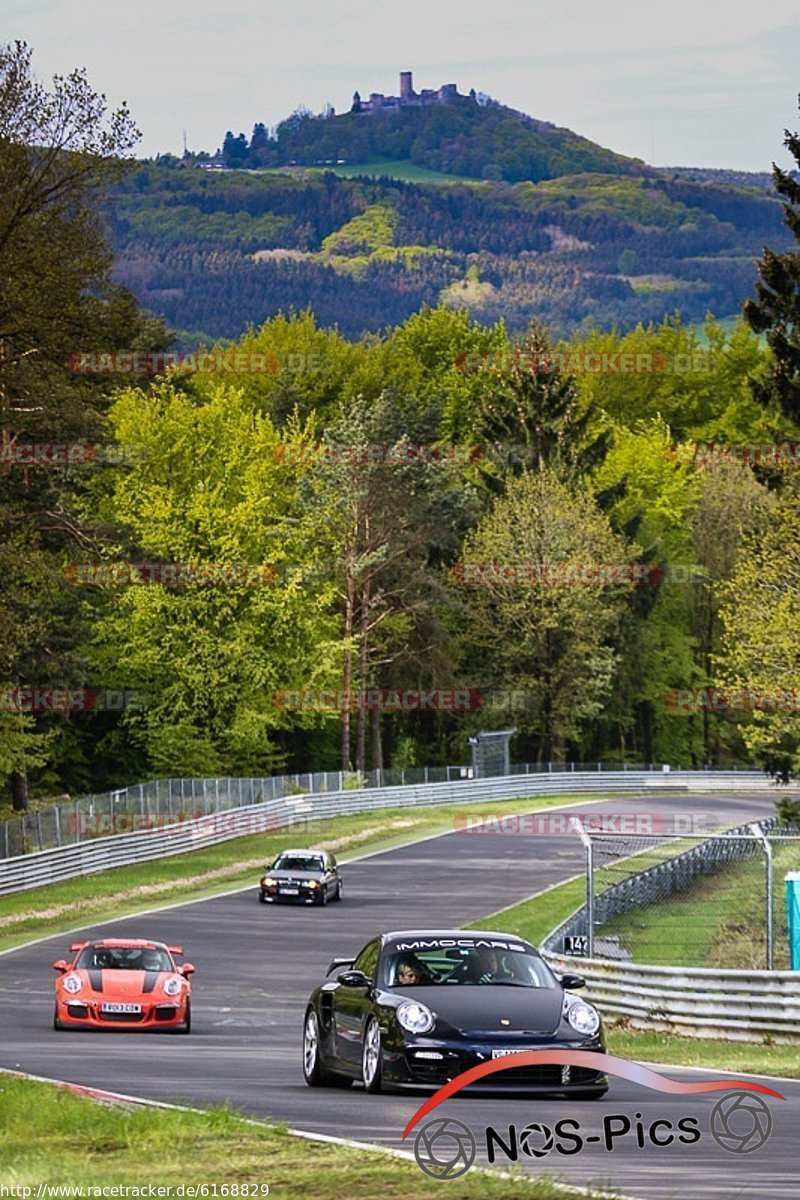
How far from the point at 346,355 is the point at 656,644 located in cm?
2324

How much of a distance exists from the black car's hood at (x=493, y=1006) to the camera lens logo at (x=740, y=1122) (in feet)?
4.75

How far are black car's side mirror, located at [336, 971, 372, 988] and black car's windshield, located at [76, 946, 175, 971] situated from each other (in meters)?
9.93

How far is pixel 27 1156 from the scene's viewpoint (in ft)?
41.1

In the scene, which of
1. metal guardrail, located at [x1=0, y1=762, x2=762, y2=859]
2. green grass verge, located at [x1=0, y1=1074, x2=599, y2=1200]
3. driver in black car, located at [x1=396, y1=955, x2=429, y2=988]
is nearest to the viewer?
green grass verge, located at [x1=0, y1=1074, x2=599, y2=1200]

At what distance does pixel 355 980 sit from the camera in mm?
17047

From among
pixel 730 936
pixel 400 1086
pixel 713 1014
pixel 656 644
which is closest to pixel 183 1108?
pixel 400 1086

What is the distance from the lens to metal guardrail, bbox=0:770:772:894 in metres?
53.0

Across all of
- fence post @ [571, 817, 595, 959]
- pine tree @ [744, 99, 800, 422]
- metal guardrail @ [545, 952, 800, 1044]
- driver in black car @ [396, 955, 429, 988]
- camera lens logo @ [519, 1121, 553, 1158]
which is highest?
pine tree @ [744, 99, 800, 422]

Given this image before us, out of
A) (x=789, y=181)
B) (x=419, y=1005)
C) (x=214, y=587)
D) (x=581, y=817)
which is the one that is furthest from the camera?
(x=214, y=587)

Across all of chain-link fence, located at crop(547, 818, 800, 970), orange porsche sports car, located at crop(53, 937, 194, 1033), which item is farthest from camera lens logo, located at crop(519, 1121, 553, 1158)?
orange porsche sports car, located at crop(53, 937, 194, 1033)

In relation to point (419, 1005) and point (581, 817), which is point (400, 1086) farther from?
point (581, 817)

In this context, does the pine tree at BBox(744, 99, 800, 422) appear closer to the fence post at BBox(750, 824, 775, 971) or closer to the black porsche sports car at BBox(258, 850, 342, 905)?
the black porsche sports car at BBox(258, 850, 342, 905)

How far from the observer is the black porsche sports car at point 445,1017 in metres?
15.6

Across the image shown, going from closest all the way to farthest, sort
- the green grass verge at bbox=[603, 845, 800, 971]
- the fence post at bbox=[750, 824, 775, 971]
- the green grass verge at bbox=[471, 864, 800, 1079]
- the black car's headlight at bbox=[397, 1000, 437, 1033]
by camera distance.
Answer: the black car's headlight at bbox=[397, 1000, 437, 1033]
the green grass verge at bbox=[471, 864, 800, 1079]
the fence post at bbox=[750, 824, 775, 971]
the green grass verge at bbox=[603, 845, 800, 971]
